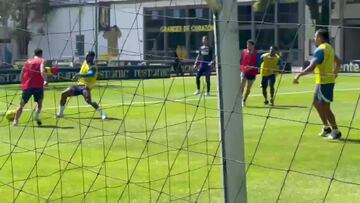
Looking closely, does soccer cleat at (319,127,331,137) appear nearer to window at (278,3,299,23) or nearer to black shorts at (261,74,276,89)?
black shorts at (261,74,276,89)

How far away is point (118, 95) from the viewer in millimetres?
24750

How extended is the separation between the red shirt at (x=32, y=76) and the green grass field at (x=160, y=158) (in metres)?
0.82

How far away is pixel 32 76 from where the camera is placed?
15859 mm

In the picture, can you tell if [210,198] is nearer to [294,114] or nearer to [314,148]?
[314,148]

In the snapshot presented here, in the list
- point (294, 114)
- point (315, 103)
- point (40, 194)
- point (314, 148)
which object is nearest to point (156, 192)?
point (40, 194)

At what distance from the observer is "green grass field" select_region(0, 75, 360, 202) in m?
8.48

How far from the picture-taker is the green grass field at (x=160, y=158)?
8477 millimetres

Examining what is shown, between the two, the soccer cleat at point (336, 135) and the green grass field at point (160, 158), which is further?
the soccer cleat at point (336, 135)

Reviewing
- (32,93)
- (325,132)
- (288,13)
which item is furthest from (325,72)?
(288,13)

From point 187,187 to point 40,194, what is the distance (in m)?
1.66

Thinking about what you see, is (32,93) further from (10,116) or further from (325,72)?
(325,72)

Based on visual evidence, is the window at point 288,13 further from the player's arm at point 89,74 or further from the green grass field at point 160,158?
the player's arm at point 89,74

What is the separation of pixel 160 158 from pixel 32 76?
19.6 ft

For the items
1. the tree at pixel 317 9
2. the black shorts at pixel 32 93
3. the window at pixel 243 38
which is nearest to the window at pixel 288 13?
the tree at pixel 317 9
